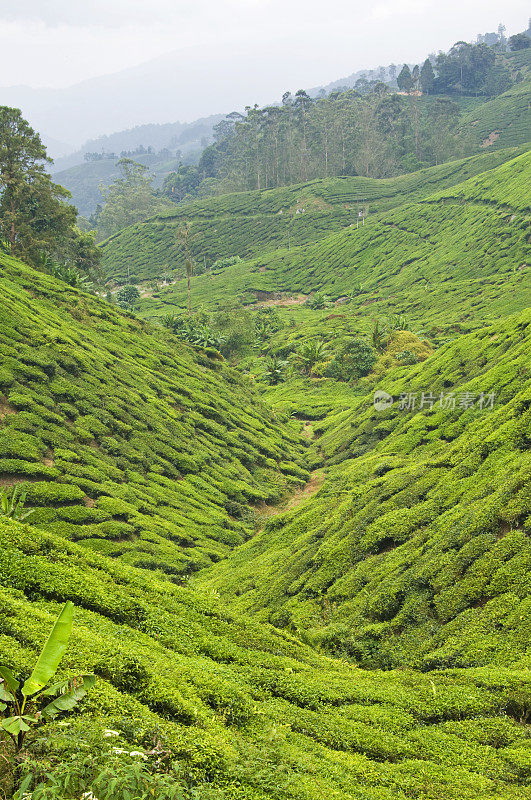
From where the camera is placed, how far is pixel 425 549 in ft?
52.9

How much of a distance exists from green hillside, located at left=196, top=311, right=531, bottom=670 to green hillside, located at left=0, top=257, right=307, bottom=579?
3.78 m

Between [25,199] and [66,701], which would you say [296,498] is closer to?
[66,701]

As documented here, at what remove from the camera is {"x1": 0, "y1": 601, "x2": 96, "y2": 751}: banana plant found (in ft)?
18.4

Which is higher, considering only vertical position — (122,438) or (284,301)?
(284,301)

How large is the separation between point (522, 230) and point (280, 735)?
7673cm

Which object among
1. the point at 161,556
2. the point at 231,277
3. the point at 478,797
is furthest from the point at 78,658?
the point at 231,277

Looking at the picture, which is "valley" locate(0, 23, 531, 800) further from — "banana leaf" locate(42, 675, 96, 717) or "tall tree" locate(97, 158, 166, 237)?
"tall tree" locate(97, 158, 166, 237)

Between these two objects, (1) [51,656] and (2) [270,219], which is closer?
(1) [51,656]

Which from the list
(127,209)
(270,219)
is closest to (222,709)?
(270,219)

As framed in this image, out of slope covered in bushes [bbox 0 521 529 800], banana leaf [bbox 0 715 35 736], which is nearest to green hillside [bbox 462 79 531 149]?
slope covered in bushes [bbox 0 521 529 800]

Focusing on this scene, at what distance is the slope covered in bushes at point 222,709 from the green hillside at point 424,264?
5017 centimetres

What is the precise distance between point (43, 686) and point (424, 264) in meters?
85.6

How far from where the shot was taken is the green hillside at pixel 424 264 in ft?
216

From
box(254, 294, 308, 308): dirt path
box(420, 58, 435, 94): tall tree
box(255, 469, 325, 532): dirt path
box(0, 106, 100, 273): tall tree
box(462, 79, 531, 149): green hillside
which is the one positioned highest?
box(420, 58, 435, 94): tall tree
